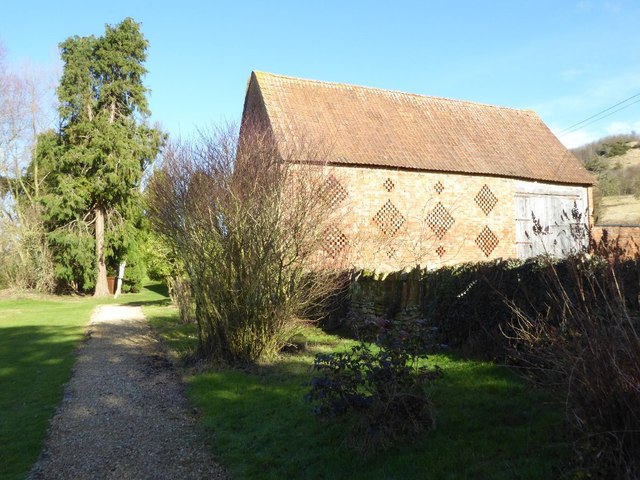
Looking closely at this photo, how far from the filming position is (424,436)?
4.49 m

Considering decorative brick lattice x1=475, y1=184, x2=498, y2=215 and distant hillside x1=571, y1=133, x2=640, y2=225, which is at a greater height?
distant hillside x1=571, y1=133, x2=640, y2=225

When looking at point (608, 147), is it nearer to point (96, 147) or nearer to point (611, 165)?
point (611, 165)

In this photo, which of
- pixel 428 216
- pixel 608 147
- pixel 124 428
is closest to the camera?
pixel 124 428

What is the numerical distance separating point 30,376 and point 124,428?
4.01 metres

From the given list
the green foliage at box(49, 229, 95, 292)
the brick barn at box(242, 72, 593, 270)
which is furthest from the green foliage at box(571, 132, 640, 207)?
the green foliage at box(49, 229, 95, 292)

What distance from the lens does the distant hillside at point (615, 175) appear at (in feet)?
115

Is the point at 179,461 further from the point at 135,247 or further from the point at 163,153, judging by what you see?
the point at 135,247

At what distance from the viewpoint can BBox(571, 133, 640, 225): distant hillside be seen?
35.2 meters

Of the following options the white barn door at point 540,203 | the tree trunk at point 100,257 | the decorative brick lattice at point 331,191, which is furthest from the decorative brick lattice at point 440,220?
the tree trunk at point 100,257

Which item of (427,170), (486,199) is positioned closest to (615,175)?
(486,199)

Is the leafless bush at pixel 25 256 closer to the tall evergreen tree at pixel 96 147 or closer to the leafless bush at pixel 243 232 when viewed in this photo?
the tall evergreen tree at pixel 96 147

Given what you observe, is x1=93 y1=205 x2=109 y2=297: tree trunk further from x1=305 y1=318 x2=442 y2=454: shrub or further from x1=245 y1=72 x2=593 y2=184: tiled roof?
x1=305 y1=318 x2=442 y2=454: shrub

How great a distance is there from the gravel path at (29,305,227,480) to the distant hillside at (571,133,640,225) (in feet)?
68.8

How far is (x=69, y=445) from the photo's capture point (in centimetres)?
566
